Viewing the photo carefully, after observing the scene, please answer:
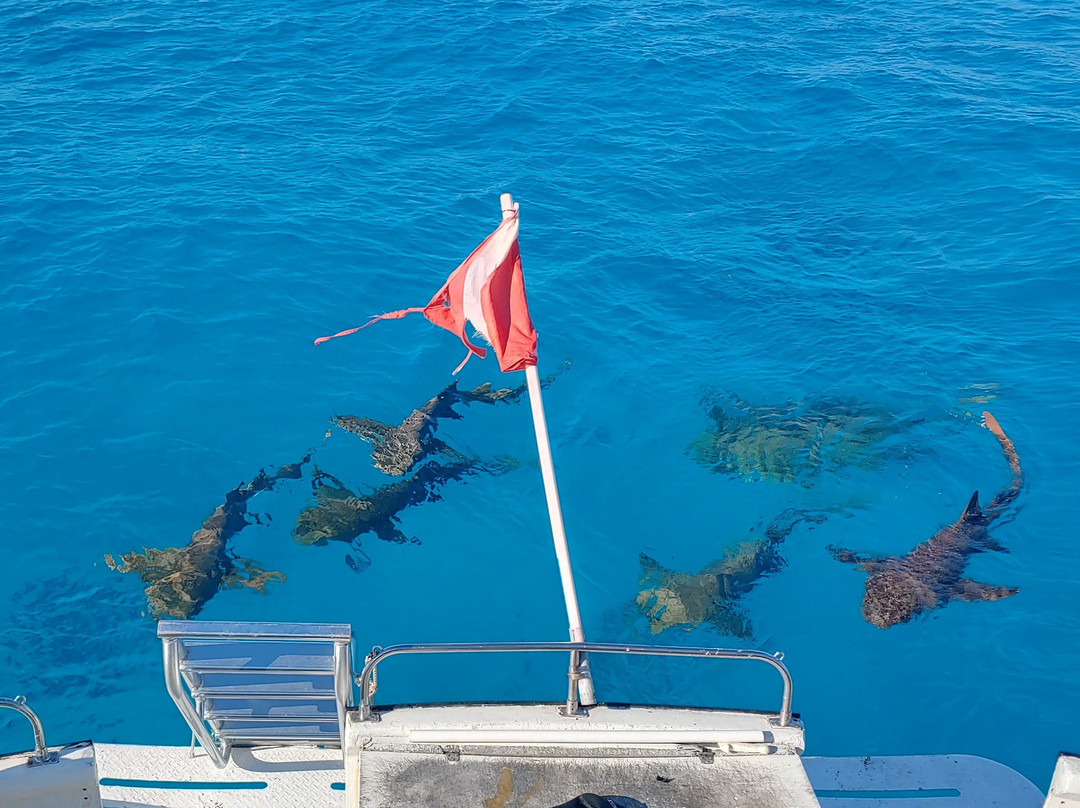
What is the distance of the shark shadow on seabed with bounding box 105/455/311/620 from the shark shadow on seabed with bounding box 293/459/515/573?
73 cm

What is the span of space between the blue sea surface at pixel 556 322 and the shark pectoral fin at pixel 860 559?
0.41 ft

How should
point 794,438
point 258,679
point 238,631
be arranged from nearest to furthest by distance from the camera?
point 238,631, point 258,679, point 794,438

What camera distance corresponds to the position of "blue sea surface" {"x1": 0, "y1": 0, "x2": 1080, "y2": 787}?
10336 millimetres

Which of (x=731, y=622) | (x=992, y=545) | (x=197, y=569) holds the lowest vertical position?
(x=992, y=545)

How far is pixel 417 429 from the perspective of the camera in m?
12.8

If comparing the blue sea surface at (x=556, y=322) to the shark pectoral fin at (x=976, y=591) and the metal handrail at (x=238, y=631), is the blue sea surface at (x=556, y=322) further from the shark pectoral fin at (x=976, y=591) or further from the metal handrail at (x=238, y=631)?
the metal handrail at (x=238, y=631)

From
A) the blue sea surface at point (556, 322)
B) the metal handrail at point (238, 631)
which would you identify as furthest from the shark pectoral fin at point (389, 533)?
the metal handrail at point (238, 631)

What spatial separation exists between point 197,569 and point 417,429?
353 cm

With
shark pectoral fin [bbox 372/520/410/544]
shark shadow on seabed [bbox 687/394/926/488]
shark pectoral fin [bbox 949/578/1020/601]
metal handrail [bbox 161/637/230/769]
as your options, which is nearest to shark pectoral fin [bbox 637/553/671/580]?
shark shadow on seabed [bbox 687/394/926/488]

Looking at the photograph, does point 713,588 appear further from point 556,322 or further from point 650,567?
point 556,322

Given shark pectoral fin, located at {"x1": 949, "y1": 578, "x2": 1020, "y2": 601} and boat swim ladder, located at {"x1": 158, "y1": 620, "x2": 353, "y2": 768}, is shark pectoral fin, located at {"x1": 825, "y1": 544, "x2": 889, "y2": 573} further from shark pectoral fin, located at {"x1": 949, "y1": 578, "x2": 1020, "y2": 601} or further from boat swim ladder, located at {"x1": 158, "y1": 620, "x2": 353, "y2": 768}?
boat swim ladder, located at {"x1": 158, "y1": 620, "x2": 353, "y2": 768}

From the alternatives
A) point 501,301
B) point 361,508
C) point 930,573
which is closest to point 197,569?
point 361,508

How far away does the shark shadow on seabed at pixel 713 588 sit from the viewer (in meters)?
10.4

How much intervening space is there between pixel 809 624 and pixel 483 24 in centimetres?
1860
